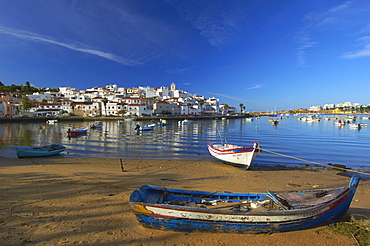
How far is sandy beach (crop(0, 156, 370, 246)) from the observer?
4961 millimetres

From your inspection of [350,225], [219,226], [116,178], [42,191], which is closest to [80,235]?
[219,226]

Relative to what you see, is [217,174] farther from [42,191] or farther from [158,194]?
[42,191]

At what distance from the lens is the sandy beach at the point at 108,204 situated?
496 cm

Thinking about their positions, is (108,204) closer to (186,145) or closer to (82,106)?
(186,145)

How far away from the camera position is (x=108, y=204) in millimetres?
6738

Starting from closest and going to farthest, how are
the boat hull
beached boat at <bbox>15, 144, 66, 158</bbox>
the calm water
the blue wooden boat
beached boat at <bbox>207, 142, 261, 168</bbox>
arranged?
the blue wooden boat → beached boat at <bbox>207, 142, 261, 168</bbox> → beached boat at <bbox>15, 144, 66, 158</bbox> → the calm water → the boat hull

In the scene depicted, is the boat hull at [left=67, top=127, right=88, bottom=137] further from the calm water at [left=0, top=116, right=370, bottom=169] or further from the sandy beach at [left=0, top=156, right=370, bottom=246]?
the sandy beach at [left=0, top=156, right=370, bottom=246]

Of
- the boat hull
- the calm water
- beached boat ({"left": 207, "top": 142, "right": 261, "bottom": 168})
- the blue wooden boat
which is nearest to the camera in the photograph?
the blue wooden boat

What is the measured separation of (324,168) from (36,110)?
296ft

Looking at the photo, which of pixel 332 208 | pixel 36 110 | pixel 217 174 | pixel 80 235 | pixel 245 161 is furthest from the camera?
pixel 36 110

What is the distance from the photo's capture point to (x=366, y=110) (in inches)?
7534

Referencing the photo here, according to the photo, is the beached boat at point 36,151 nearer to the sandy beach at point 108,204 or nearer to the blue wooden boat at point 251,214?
the sandy beach at point 108,204

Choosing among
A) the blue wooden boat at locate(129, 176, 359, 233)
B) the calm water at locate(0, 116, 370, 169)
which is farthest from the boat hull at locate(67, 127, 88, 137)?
the blue wooden boat at locate(129, 176, 359, 233)

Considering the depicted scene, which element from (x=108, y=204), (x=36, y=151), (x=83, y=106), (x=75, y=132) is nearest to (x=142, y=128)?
(x=75, y=132)
